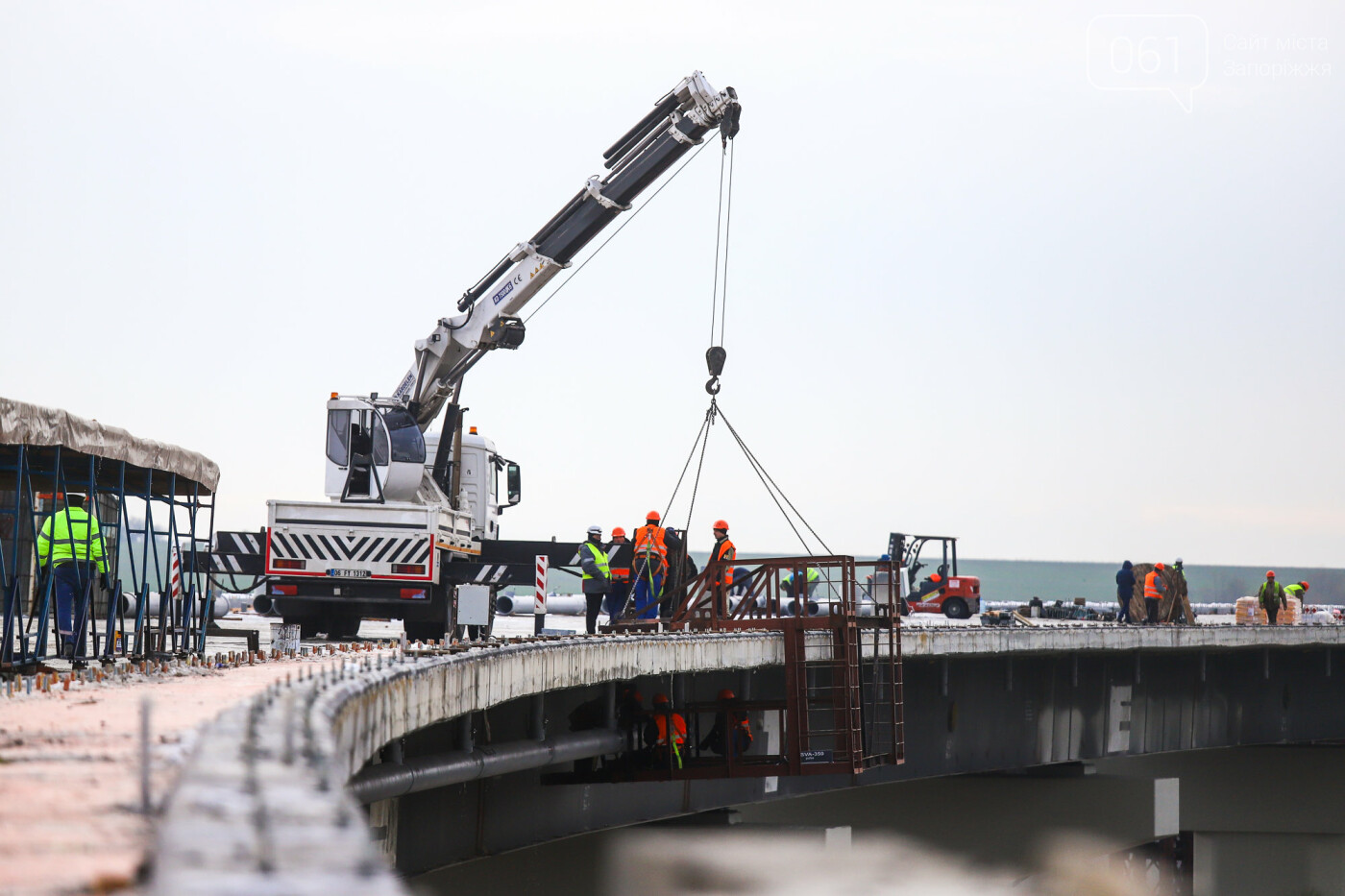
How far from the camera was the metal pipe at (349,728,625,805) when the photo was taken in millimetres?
9758

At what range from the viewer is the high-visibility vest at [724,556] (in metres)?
18.8

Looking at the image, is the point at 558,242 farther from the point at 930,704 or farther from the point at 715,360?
the point at 930,704

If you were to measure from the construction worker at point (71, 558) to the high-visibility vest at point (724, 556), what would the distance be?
7.05 metres

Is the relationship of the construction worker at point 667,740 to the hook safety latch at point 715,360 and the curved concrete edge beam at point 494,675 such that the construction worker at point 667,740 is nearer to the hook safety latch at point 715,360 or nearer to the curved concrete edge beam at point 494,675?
the curved concrete edge beam at point 494,675

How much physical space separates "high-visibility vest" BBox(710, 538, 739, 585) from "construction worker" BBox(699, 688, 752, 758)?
214cm

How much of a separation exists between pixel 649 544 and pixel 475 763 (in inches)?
376

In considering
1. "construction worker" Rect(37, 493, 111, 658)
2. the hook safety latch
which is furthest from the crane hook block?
"construction worker" Rect(37, 493, 111, 658)

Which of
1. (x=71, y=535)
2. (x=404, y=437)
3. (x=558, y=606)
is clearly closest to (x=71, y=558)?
(x=71, y=535)

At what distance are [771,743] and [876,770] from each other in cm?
306

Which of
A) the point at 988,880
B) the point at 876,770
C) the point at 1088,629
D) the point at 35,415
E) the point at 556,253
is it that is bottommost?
the point at 988,880

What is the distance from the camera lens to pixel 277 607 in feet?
73.3

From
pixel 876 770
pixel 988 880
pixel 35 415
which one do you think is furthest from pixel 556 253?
pixel 35 415

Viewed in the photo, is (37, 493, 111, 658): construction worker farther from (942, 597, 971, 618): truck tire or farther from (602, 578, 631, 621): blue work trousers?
(942, 597, 971, 618): truck tire

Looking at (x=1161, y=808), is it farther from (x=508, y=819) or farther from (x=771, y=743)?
(x=508, y=819)
